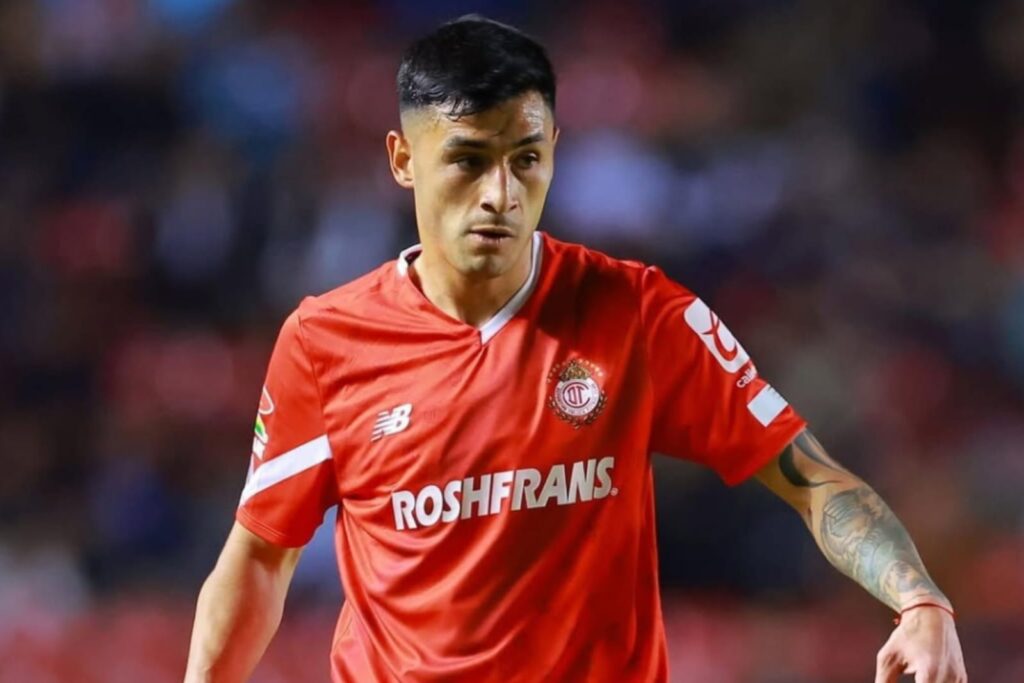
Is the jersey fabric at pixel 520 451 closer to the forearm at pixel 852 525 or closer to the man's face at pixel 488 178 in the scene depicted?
the forearm at pixel 852 525

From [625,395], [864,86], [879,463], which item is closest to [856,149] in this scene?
[864,86]

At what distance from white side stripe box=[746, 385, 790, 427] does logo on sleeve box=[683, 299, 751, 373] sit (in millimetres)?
67

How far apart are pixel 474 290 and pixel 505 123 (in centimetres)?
35

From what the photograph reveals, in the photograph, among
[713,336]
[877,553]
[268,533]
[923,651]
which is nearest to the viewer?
[923,651]

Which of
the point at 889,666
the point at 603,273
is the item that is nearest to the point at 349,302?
the point at 603,273

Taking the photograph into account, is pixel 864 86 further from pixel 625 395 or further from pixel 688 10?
pixel 625 395

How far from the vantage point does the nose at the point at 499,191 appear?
2.79 meters

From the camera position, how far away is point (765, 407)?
9.44 ft

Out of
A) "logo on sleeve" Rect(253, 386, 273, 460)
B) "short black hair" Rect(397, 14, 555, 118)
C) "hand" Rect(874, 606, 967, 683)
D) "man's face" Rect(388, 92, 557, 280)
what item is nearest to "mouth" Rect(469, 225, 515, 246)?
"man's face" Rect(388, 92, 557, 280)

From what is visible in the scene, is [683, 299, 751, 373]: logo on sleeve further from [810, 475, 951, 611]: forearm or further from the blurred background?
the blurred background

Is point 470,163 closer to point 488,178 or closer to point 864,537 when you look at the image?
point 488,178

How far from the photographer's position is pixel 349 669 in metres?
2.99

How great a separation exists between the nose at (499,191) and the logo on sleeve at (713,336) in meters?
0.39

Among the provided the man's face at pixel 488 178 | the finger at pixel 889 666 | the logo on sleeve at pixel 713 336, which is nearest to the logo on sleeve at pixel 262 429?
the man's face at pixel 488 178
